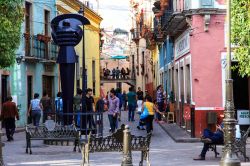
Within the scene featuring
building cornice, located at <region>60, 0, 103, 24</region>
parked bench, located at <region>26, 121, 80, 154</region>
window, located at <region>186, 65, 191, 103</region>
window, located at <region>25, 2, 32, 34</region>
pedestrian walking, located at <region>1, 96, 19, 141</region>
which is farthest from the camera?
building cornice, located at <region>60, 0, 103, 24</region>

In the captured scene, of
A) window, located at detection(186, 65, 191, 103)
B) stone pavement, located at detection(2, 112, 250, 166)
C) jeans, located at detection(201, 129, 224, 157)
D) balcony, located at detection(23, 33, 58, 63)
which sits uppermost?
balcony, located at detection(23, 33, 58, 63)

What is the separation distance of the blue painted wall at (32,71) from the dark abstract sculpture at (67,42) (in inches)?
366

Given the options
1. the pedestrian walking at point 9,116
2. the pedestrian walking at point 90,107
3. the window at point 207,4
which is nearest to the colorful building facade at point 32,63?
the pedestrian walking at point 9,116

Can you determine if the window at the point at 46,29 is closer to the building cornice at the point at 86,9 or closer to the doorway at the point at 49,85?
the doorway at the point at 49,85

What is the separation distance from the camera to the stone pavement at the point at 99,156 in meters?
13.9

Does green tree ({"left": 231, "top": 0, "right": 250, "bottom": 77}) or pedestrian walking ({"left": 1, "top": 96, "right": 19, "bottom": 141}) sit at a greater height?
green tree ({"left": 231, "top": 0, "right": 250, "bottom": 77})

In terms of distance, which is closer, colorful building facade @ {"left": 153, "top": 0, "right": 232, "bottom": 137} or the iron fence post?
the iron fence post

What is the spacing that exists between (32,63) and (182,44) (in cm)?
1021

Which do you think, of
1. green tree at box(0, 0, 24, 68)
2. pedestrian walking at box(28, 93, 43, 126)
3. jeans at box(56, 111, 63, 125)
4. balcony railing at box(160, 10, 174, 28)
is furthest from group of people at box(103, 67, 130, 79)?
jeans at box(56, 111, 63, 125)

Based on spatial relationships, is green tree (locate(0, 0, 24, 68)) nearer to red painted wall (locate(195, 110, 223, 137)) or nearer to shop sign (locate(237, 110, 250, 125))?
red painted wall (locate(195, 110, 223, 137))

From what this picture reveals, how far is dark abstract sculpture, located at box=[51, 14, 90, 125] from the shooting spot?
19125 mm

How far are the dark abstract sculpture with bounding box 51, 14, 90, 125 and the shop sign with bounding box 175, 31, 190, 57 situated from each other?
427 cm

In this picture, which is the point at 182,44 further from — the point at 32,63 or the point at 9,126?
the point at 32,63

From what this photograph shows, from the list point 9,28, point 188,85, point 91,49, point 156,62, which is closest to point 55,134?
point 9,28
